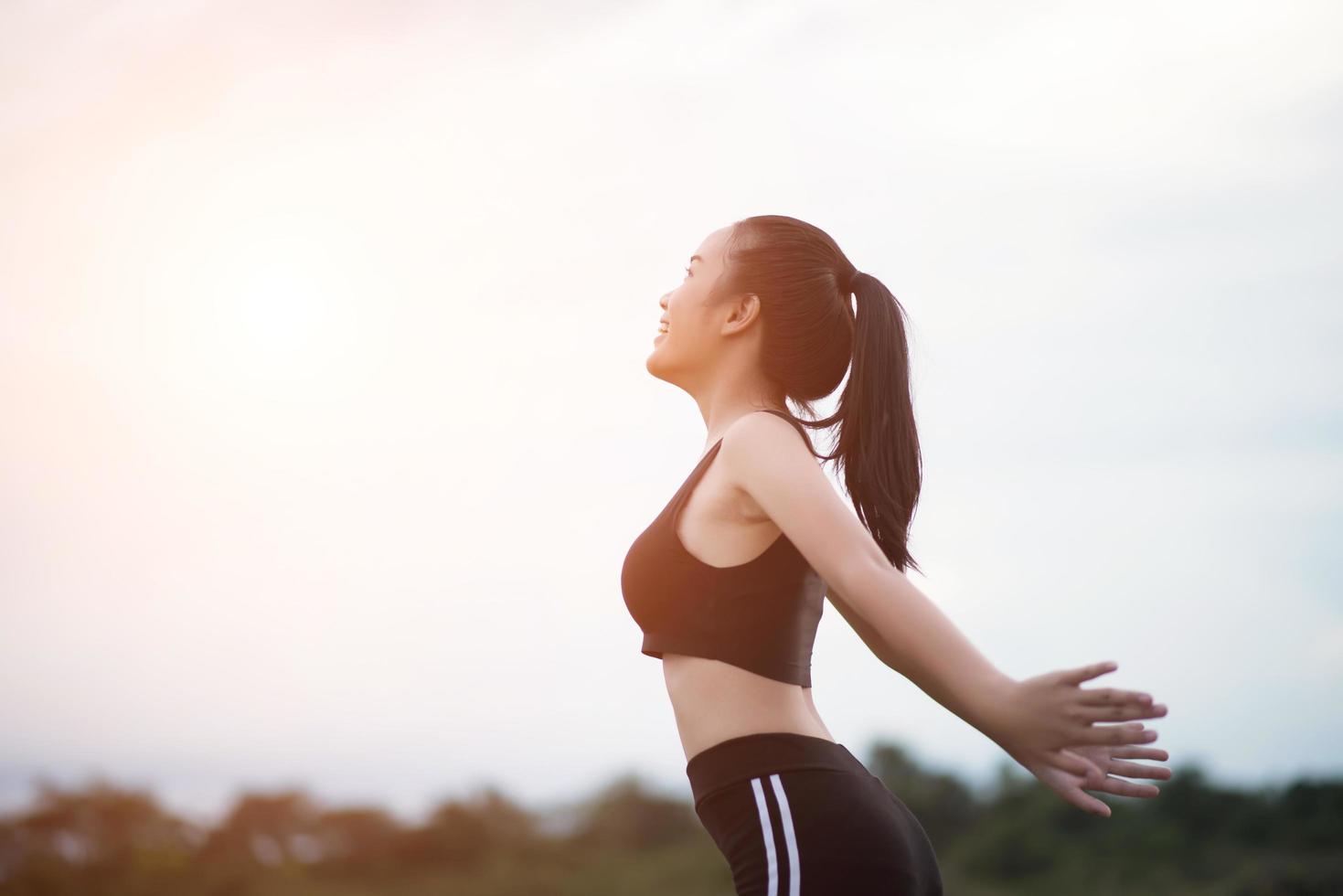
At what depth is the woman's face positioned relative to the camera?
2.55 m

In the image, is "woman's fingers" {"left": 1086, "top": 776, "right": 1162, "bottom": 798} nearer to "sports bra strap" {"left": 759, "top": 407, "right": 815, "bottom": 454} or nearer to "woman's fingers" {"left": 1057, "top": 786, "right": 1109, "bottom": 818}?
"woman's fingers" {"left": 1057, "top": 786, "right": 1109, "bottom": 818}

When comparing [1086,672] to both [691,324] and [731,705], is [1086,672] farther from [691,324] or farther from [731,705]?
[691,324]

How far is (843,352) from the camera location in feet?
8.56

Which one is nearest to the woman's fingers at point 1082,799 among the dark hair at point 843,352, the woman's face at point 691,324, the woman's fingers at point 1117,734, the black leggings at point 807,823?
the woman's fingers at point 1117,734

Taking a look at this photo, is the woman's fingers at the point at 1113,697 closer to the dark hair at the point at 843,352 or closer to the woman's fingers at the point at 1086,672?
the woman's fingers at the point at 1086,672

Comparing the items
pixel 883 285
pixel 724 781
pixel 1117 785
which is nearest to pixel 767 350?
pixel 883 285

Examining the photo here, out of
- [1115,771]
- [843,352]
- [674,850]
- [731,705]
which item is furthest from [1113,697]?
[674,850]

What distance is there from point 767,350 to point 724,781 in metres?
0.95

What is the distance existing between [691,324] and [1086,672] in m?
1.23

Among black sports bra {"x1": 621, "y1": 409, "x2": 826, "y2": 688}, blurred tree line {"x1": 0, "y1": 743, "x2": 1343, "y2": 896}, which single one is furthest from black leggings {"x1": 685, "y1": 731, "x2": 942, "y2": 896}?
blurred tree line {"x1": 0, "y1": 743, "x2": 1343, "y2": 896}

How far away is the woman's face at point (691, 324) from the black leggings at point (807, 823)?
87 cm

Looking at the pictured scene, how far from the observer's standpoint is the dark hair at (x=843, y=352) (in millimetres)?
2365

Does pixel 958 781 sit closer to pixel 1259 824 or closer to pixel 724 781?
pixel 1259 824

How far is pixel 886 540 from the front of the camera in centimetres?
236
